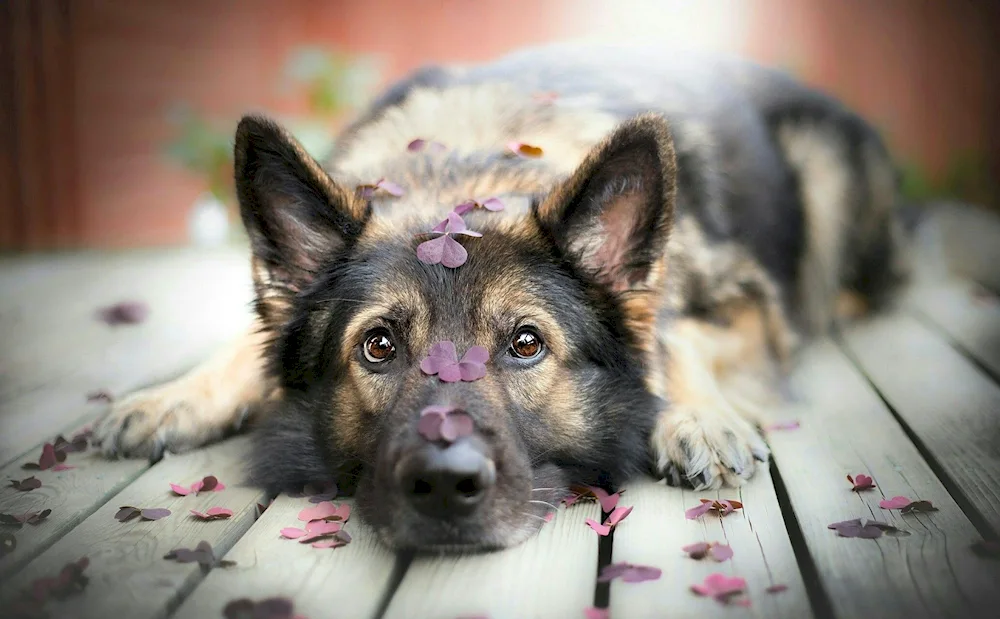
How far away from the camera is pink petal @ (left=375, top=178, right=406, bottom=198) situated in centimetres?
291

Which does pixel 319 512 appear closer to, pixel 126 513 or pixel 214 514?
pixel 214 514

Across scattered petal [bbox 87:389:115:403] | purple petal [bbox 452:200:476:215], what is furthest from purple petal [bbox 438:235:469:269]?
scattered petal [bbox 87:389:115:403]

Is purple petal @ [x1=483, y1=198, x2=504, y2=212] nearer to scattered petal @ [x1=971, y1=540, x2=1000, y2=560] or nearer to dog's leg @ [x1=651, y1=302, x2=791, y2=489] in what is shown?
dog's leg @ [x1=651, y1=302, x2=791, y2=489]

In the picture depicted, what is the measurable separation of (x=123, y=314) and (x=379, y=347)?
282 cm

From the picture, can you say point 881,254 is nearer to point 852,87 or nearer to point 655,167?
point 852,87

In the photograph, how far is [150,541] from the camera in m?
2.30

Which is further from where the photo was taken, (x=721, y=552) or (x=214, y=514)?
(x=214, y=514)

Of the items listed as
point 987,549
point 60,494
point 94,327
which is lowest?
point 987,549

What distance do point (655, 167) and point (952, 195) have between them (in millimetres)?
5412

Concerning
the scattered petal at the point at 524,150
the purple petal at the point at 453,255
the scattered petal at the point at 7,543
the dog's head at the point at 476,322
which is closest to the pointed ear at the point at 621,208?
the dog's head at the point at 476,322

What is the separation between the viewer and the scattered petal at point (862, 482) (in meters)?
2.58

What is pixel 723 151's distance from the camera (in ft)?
13.6

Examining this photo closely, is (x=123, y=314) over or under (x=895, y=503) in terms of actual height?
over

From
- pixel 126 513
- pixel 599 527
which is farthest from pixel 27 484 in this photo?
pixel 599 527
